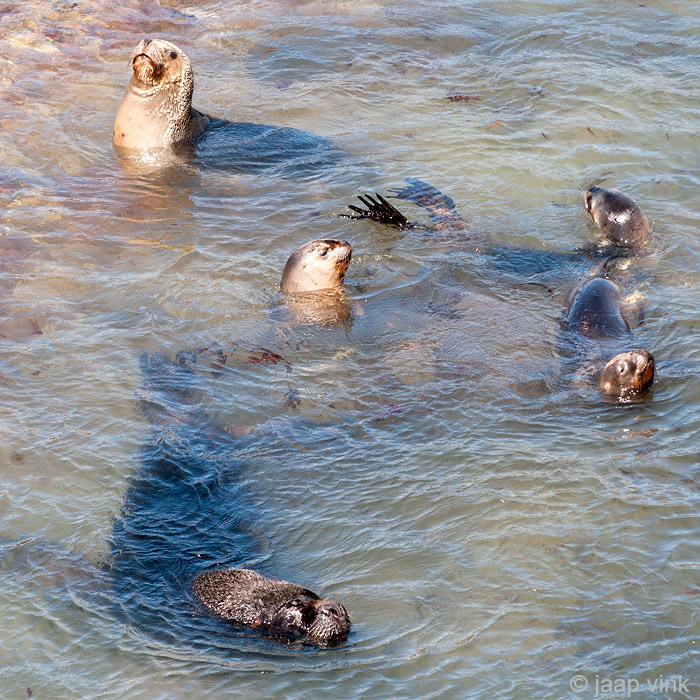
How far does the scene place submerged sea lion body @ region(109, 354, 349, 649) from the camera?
4.22 metres

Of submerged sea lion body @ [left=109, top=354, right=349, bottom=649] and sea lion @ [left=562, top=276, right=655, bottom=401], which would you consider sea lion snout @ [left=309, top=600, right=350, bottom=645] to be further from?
sea lion @ [left=562, top=276, right=655, bottom=401]

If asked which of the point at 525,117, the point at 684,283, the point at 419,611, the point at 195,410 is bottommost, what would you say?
the point at 419,611

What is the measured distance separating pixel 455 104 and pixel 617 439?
595 centimetres

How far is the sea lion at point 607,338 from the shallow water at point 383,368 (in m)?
0.16

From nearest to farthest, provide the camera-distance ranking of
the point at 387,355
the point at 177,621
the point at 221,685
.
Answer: the point at 221,685
the point at 177,621
the point at 387,355

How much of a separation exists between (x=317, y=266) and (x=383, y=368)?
1.21 m

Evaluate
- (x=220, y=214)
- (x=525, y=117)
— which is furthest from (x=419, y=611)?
(x=525, y=117)

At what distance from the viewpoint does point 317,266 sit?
7113mm

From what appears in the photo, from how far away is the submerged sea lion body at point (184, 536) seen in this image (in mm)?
4223

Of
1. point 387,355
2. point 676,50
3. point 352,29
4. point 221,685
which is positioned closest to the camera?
point 221,685

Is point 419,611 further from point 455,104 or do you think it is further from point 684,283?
point 455,104

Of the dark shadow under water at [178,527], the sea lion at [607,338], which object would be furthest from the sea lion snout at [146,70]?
the sea lion at [607,338]

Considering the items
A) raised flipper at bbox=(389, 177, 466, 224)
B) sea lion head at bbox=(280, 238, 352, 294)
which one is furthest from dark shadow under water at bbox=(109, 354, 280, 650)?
raised flipper at bbox=(389, 177, 466, 224)

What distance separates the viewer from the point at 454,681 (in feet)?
13.0
